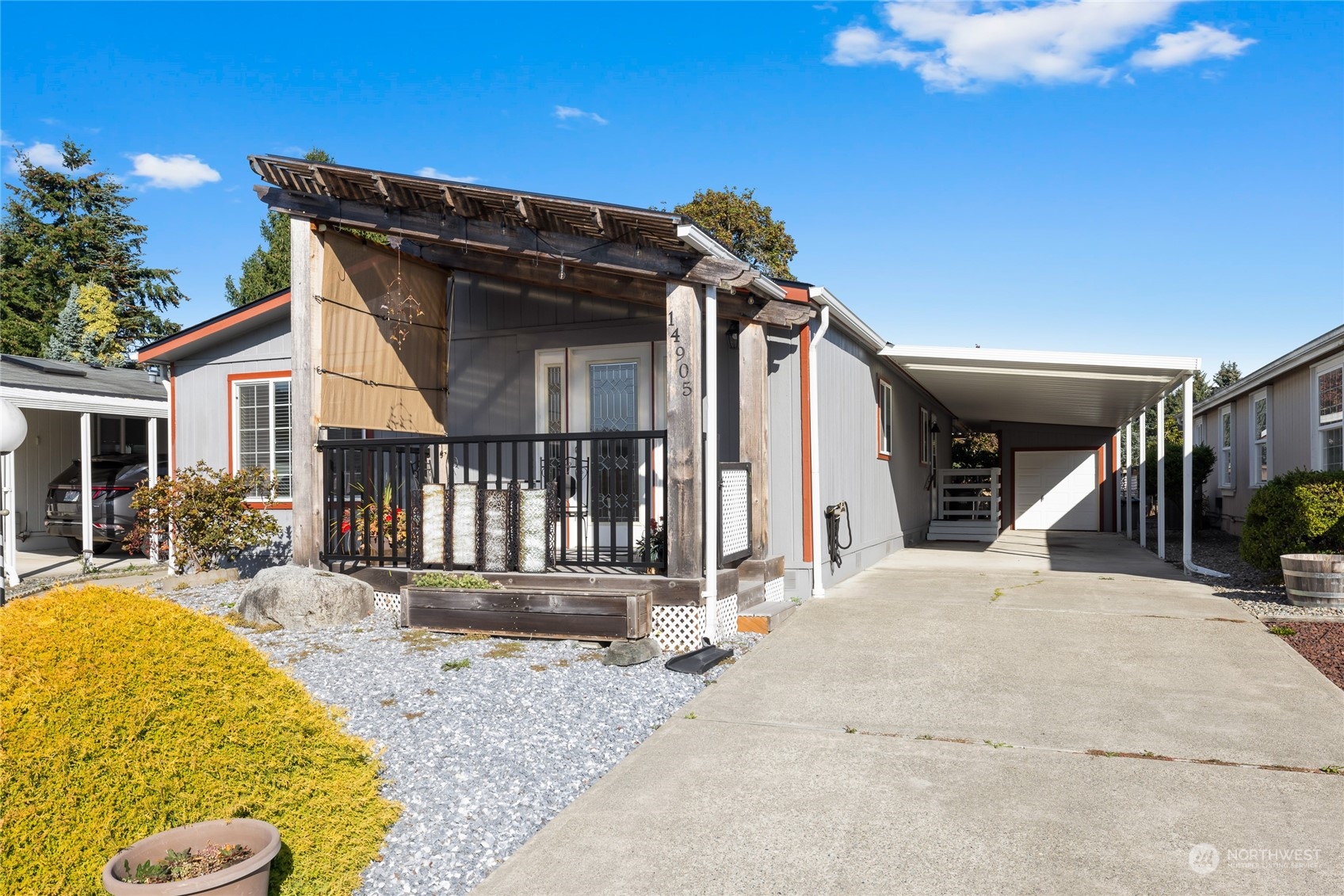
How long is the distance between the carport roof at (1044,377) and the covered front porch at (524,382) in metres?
3.33

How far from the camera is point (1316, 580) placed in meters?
7.22

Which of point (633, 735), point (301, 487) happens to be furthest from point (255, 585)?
point (633, 735)

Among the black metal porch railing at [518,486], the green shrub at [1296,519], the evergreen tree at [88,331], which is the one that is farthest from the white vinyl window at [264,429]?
the evergreen tree at [88,331]

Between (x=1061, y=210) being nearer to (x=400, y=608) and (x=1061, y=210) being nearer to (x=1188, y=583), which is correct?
(x=1188, y=583)

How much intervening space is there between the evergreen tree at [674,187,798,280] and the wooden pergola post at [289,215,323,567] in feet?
60.6

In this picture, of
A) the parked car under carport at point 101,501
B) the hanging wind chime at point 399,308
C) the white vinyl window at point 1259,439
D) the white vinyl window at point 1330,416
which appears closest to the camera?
the hanging wind chime at point 399,308

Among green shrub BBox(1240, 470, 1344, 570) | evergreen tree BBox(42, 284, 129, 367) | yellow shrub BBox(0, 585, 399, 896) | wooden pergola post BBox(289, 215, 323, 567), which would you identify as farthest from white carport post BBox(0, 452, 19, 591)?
evergreen tree BBox(42, 284, 129, 367)

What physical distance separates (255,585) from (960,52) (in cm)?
910

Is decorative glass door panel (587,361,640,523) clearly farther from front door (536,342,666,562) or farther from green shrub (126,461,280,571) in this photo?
green shrub (126,461,280,571)

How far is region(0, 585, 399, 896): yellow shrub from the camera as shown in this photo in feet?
6.81

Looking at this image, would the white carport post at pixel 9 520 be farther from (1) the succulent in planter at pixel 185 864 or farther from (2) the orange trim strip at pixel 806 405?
(1) the succulent in planter at pixel 185 864

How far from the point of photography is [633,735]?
4.09 m

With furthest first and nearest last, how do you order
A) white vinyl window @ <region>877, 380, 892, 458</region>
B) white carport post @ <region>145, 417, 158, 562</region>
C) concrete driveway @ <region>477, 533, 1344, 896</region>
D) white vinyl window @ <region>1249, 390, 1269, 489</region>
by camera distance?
white vinyl window @ <region>1249, 390, 1269, 489</region>
white vinyl window @ <region>877, 380, 892, 458</region>
white carport post @ <region>145, 417, 158, 562</region>
concrete driveway @ <region>477, 533, 1344, 896</region>

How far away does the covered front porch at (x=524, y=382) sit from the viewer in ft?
19.6
